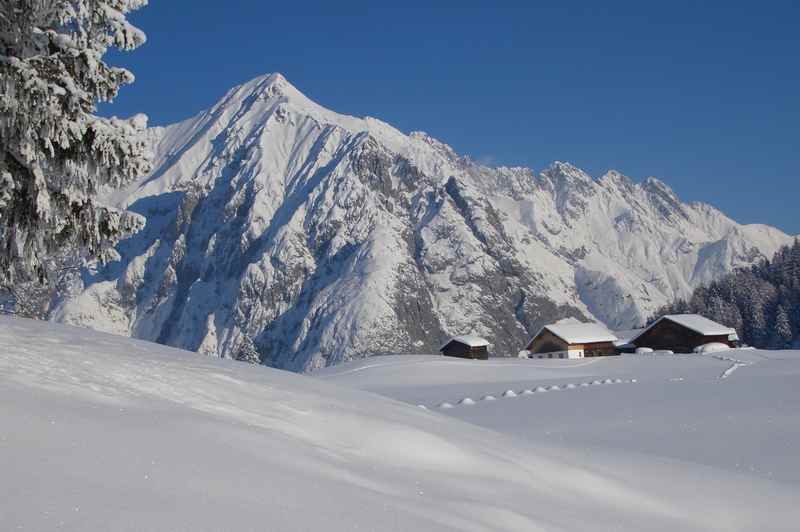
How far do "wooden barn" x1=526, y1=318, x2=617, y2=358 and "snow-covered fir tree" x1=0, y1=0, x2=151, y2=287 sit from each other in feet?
249

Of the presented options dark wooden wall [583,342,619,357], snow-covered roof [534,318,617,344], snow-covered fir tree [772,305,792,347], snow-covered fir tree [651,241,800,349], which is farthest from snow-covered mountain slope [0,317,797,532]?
snow-covered fir tree [651,241,800,349]

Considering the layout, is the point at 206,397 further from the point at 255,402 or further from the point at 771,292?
the point at 771,292

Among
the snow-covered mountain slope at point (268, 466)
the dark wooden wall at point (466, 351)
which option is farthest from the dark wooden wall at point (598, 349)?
the snow-covered mountain slope at point (268, 466)

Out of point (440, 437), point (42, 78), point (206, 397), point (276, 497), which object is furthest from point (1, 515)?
point (42, 78)

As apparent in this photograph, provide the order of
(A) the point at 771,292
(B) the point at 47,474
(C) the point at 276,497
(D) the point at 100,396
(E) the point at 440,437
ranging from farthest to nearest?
(A) the point at 771,292 → (E) the point at 440,437 → (D) the point at 100,396 → (C) the point at 276,497 → (B) the point at 47,474

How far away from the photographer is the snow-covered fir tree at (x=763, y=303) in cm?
11581

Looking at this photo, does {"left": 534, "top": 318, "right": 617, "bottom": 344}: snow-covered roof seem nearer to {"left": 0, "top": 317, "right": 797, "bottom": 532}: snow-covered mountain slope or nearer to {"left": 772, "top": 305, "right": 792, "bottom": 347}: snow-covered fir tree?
{"left": 772, "top": 305, "right": 792, "bottom": 347}: snow-covered fir tree

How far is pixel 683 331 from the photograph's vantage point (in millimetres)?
75688

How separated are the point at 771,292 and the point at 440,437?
137 meters

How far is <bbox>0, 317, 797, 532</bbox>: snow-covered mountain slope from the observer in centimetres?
368

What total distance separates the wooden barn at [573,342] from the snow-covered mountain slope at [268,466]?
7445cm

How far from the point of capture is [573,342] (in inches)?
3214

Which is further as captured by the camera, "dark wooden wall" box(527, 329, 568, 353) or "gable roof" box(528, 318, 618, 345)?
"dark wooden wall" box(527, 329, 568, 353)

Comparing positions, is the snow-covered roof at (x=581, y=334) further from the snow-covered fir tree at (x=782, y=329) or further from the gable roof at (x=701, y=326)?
the snow-covered fir tree at (x=782, y=329)
